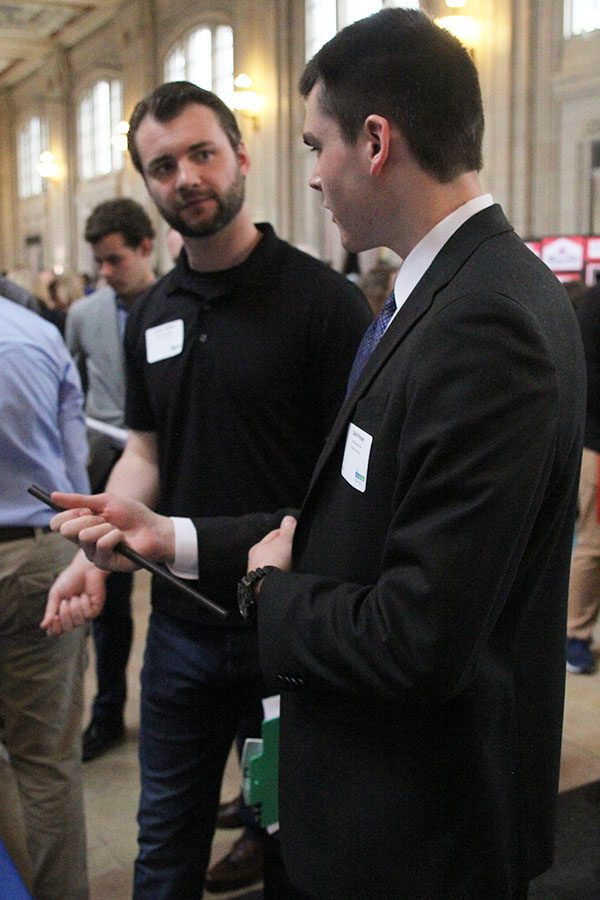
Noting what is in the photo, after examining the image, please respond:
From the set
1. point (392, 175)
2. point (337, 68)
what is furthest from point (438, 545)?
point (337, 68)

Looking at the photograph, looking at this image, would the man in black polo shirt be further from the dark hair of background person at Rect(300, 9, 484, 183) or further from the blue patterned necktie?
the dark hair of background person at Rect(300, 9, 484, 183)

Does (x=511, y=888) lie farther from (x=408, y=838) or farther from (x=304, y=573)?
(x=304, y=573)

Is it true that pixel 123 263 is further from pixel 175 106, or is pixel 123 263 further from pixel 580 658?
pixel 580 658

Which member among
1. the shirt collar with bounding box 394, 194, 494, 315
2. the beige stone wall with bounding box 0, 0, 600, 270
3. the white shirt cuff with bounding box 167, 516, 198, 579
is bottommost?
the white shirt cuff with bounding box 167, 516, 198, 579

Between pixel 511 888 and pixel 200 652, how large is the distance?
2.86 ft

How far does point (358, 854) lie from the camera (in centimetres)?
116

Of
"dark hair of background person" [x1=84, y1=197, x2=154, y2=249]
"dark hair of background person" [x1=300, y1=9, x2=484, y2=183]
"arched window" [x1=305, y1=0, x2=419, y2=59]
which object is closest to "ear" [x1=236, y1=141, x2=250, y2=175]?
"dark hair of background person" [x1=300, y1=9, x2=484, y2=183]

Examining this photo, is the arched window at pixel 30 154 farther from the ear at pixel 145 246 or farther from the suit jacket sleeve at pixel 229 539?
the suit jacket sleeve at pixel 229 539

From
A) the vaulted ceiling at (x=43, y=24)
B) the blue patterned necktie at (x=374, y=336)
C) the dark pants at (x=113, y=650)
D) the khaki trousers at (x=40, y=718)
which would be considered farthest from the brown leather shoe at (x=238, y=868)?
the vaulted ceiling at (x=43, y=24)

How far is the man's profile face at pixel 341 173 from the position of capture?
1115 millimetres

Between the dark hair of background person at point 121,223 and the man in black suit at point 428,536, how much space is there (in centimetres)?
248

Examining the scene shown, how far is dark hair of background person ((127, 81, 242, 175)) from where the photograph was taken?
1.94 metres

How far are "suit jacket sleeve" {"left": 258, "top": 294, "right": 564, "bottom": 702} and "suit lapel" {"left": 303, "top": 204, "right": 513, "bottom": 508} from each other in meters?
0.05

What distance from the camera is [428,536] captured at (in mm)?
968
